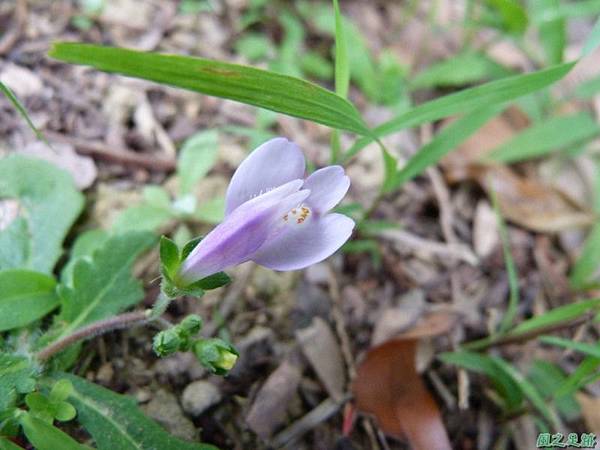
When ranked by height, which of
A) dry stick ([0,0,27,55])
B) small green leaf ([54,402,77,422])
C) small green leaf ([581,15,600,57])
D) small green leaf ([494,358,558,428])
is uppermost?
dry stick ([0,0,27,55])

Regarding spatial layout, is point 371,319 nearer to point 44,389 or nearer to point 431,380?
point 431,380

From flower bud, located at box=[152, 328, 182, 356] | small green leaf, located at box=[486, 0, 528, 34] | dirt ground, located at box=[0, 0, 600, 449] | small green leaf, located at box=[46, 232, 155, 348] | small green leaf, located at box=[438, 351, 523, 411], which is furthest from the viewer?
small green leaf, located at box=[486, 0, 528, 34]

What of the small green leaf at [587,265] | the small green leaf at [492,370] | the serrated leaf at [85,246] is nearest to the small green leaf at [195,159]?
the serrated leaf at [85,246]

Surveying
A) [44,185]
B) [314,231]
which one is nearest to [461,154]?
[314,231]

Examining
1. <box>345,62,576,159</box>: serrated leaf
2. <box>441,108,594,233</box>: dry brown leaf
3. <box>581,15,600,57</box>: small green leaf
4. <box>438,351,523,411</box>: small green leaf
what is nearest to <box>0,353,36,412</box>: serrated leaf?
<box>345,62,576,159</box>: serrated leaf

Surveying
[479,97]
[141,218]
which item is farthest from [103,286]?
[479,97]

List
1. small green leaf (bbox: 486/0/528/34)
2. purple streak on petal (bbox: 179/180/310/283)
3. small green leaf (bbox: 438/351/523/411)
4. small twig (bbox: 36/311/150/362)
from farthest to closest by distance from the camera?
small green leaf (bbox: 486/0/528/34) → small green leaf (bbox: 438/351/523/411) → small twig (bbox: 36/311/150/362) → purple streak on petal (bbox: 179/180/310/283)

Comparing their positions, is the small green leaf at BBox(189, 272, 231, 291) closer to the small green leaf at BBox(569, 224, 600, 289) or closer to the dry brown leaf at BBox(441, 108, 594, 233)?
the dry brown leaf at BBox(441, 108, 594, 233)
